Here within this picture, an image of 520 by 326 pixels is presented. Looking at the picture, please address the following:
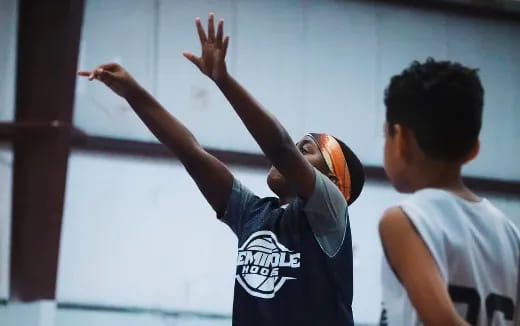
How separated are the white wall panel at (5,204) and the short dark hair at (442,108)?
3.22m

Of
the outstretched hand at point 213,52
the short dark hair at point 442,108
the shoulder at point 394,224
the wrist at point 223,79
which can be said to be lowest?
the shoulder at point 394,224

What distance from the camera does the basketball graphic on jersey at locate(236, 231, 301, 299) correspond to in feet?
6.41

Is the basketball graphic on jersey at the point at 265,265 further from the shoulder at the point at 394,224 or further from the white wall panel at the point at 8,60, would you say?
the white wall panel at the point at 8,60

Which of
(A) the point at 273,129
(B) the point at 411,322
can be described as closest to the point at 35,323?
(A) the point at 273,129

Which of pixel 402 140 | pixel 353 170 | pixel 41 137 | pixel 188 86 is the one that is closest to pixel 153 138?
pixel 188 86

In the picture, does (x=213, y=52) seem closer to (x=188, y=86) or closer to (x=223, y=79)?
(x=223, y=79)

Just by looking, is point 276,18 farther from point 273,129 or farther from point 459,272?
point 459,272

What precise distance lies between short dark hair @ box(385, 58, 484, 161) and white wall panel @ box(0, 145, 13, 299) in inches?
127

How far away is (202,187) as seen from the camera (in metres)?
2.16

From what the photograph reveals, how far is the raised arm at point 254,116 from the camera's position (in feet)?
6.14

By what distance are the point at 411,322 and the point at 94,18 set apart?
3.41m

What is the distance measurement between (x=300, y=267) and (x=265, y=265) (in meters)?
0.08

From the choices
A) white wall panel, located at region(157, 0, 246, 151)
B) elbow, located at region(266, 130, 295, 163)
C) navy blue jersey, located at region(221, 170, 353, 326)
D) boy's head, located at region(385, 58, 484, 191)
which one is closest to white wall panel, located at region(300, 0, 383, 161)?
white wall panel, located at region(157, 0, 246, 151)

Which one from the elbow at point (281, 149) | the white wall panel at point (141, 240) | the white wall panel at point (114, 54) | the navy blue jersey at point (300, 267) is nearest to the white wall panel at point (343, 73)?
the white wall panel at point (141, 240)
